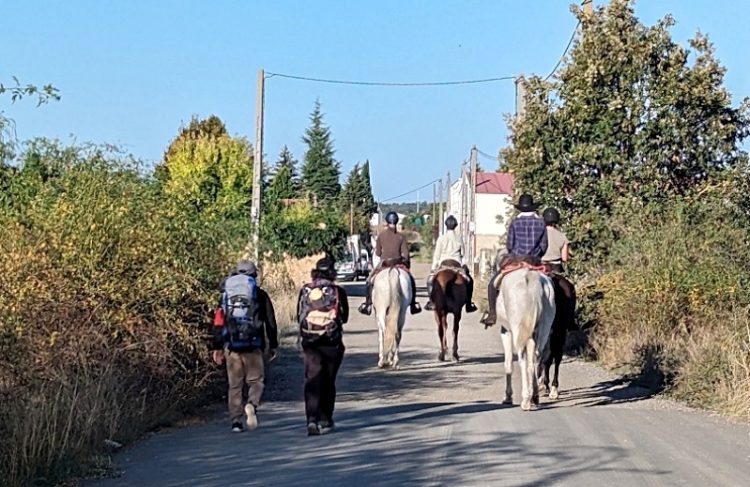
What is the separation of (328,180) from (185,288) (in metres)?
87.4

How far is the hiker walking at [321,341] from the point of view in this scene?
1210cm

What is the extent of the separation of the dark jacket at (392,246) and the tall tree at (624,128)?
6.98m

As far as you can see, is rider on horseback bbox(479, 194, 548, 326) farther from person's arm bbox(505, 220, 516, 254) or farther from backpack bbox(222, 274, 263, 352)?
backpack bbox(222, 274, 263, 352)

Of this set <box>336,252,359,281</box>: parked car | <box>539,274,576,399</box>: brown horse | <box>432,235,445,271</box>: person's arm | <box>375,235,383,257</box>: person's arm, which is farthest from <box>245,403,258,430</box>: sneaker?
<box>336,252,359,281</box>: parked car

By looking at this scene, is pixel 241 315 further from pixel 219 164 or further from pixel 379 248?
pixel 219 164

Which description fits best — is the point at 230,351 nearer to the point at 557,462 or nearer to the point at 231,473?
the point at 231,473

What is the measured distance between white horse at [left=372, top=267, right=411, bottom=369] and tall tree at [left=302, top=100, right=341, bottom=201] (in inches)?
3122

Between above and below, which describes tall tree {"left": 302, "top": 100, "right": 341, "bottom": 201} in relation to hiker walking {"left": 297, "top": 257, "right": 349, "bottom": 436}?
above

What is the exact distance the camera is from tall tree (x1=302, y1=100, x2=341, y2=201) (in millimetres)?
99625

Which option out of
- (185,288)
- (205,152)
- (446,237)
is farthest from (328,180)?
(185,288)

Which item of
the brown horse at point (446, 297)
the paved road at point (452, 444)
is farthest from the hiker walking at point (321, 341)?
the brown horse at point (446, 297)

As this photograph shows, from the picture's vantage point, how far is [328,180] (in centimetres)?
10062

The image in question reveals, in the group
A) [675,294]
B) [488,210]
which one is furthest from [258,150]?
[488,210]

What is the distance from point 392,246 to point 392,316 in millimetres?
1204
